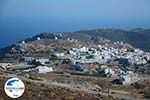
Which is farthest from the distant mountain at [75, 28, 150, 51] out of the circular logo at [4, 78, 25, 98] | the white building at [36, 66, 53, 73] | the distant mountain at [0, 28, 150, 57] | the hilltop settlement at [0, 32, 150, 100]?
the circular logo at [4, 78, 25, 98]

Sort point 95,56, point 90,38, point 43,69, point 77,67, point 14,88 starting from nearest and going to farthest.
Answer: point 14,88, point 43,69, point 77,67, point 95,56, point 90,38

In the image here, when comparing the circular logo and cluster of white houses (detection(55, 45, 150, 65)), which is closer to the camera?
the circular logo

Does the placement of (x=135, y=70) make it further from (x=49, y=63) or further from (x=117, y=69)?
(x=49, y=63)

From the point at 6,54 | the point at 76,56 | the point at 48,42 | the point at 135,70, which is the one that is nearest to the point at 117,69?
the point at 135,70

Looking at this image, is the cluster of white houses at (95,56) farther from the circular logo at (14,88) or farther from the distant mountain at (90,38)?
the circular logo at (14,88)

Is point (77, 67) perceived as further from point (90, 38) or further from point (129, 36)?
point (129, 36)

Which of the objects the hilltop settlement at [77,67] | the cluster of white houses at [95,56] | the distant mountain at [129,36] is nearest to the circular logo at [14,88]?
the hilltop settlement at [77,67]

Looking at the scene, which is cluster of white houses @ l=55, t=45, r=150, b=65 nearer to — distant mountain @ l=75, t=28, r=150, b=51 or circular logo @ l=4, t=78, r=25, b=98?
distant mountain @ l=75, t=28, r=150, b=51

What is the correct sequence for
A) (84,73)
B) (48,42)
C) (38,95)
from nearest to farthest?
1. (38,95)
2. (84,73)
3. (48,42)

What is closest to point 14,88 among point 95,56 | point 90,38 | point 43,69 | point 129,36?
point 43,69

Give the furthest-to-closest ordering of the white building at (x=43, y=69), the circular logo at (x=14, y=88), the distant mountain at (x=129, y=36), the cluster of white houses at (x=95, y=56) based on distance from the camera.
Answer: the distant mountain at (x=129, y=36), the cluster of white houses at (x=95, y=56), the white building at (x=43, y=69), the circular logo at (x=14, y=88)

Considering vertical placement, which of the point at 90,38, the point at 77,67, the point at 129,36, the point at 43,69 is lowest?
the point at 77,67
